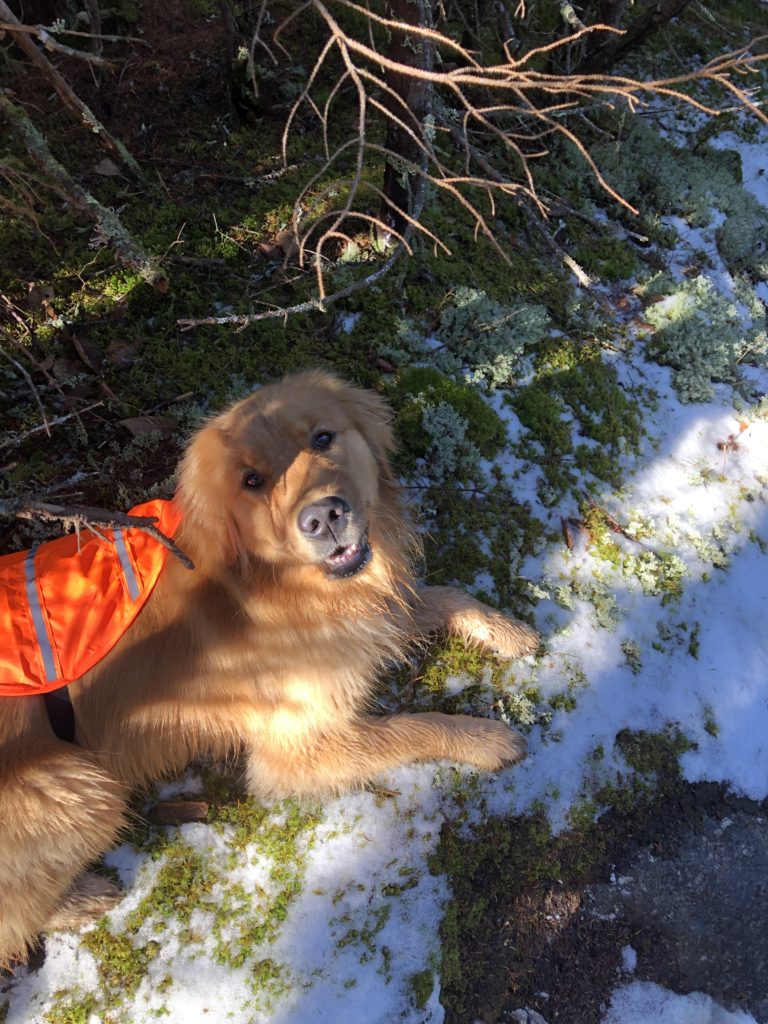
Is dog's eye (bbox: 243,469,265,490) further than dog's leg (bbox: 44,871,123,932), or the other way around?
dog's leg (bbox: 44,871,123,932)

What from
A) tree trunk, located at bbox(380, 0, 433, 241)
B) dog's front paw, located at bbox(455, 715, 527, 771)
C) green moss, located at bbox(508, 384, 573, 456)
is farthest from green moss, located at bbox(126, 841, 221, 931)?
tree trunk, located at bbox(380, 0, 433, 241)

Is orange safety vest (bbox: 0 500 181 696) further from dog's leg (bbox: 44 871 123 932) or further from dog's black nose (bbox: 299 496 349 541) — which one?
dog's leg (bbox: 44 871 123 932)

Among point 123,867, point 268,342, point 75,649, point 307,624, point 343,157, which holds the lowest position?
point 123,867

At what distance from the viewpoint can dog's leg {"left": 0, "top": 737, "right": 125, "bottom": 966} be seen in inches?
106

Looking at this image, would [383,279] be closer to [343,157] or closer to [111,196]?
[343,157]

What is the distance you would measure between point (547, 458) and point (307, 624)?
209 centimetres

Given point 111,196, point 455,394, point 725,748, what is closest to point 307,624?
point 455,394

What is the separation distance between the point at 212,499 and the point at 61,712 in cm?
117

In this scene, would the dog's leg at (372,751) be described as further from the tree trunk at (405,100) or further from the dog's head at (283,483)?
the tree trunk at (405,100)

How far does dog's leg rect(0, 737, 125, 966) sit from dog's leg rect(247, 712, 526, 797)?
717 mm

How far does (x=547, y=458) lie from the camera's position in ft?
14.0

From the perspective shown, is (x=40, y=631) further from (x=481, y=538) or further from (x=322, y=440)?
(x=481, y=538)

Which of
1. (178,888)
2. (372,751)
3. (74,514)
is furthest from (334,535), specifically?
(178,888)

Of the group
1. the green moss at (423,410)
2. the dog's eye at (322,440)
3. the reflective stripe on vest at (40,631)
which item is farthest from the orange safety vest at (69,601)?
the green moss at (423,410)
